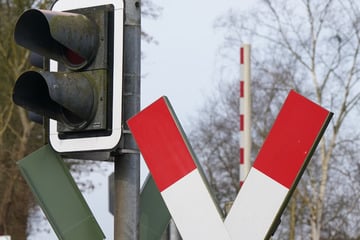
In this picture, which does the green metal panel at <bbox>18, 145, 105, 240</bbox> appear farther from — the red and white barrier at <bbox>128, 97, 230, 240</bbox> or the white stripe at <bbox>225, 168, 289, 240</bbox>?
the white stripe at <bbox>225, 168, 289, 240</bbox>

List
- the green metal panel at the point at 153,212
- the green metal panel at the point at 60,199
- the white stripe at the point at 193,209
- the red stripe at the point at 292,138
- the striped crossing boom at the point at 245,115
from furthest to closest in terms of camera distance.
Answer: the striped crossing boom at the point at 245,115 → the green metal panel at the point at 153,212 → the green metal panel at the point at 60,199 → the white stripe at the point at 193,209 → the red stripe at the point at 292,138

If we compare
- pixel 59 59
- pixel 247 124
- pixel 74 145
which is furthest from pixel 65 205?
pixel 247 124

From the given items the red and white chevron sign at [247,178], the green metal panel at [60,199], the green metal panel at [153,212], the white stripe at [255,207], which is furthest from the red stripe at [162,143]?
the green metal panel at [153,212]

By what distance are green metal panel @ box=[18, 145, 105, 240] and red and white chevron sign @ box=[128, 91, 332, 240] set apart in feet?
2.61

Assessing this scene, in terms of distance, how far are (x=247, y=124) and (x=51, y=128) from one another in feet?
13.5

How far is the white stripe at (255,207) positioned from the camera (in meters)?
3.68

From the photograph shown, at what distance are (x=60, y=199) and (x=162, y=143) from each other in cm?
88

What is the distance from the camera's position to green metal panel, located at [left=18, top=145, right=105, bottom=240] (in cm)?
457

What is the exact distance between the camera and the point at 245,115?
8.87m

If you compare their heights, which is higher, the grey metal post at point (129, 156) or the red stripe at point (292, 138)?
the red stripe at point (292, 138)

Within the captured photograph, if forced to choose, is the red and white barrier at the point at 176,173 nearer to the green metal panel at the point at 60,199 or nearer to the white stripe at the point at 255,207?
the white stripe at the point at 255,207

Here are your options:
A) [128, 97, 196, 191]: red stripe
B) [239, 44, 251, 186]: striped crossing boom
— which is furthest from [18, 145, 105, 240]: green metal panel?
[239, 44, 251, 186]: striped crossing boom

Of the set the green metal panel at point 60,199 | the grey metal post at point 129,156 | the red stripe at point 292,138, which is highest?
the red stripe at point 292,138

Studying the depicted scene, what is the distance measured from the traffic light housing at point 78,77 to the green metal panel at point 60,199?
0.13 metres
